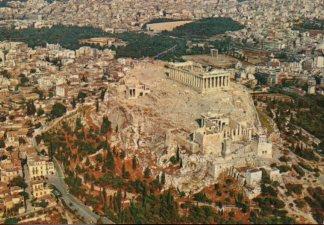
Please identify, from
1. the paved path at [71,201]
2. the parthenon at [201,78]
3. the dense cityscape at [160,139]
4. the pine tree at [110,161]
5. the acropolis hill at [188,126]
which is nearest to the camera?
the paved path at [71,201]

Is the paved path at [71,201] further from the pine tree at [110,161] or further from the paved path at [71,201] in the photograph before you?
the pine tree at [110,161]

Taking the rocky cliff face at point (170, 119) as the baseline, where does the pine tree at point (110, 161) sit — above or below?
below

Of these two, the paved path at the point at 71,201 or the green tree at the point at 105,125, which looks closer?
the paved path at the point at 71,201

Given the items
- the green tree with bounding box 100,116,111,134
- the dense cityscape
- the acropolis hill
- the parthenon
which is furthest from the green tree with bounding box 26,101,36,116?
the parthenon

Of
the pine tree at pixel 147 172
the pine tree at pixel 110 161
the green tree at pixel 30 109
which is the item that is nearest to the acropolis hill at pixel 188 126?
the pine tree at pixel 147 172

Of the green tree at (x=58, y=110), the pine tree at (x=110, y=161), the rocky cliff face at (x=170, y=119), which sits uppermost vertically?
the rocky cliff face at (x=170, y=119)

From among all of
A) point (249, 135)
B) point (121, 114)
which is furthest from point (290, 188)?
point (121, 114)

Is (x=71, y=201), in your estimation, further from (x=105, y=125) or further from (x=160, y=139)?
(x=105, y=125)
